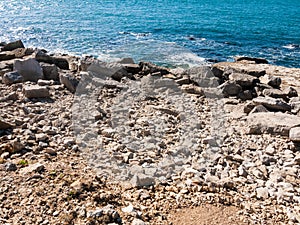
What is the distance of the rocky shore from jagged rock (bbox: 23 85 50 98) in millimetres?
31

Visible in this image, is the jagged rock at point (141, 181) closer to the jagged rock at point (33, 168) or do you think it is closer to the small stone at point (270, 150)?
the jagged rock at point (33, 168)

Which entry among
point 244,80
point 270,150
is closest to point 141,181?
point 270,150

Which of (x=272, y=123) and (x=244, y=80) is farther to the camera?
(x=244, y=80)

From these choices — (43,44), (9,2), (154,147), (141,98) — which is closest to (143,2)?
(9,2)

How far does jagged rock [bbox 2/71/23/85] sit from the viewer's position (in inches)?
472

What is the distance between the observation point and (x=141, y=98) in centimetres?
1258

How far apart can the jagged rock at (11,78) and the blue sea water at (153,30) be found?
46.6ft

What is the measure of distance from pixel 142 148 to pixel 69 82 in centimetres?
492

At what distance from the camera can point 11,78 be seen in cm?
1205

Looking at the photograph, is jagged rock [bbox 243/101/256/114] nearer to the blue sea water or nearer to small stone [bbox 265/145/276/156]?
small stone [bbox 265/145/276/156]

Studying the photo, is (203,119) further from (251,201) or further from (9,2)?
(9,2)

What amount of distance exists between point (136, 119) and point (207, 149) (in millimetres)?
2574

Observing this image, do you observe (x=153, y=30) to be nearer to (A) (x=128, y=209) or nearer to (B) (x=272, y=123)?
(B) (x=272, y=123)

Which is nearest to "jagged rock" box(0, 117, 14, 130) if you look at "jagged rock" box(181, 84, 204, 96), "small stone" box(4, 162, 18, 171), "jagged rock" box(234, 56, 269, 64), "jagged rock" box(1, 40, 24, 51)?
"small stone" box(4, 162, 18, 171)
